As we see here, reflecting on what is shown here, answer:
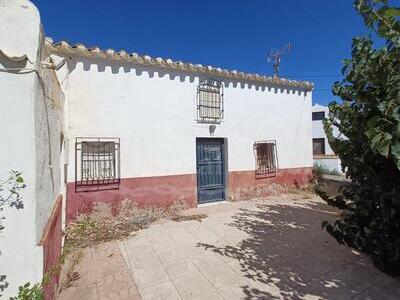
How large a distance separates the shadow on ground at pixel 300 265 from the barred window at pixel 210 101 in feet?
10.7

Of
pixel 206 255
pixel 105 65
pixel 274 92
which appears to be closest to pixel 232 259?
pixel 206 255

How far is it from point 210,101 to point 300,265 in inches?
209

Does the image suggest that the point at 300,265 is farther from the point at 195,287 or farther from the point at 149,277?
the point at 149,277

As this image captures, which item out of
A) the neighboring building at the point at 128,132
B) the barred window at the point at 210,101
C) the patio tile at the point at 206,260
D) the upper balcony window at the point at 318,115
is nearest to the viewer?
the neighboring building at the point at 128,132

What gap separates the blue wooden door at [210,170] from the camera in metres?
8.08

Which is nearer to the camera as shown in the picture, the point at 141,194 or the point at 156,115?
the point at 141,194

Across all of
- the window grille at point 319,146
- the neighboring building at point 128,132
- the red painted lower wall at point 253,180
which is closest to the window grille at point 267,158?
the neighboring building at point 128,132

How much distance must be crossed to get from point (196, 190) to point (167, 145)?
1.62 metres

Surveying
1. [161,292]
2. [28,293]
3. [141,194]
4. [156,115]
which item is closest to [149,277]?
[161,292]

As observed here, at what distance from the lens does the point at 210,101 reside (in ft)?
26.5

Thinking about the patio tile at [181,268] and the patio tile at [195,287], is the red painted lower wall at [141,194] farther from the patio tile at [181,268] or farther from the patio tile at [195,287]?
the patio tile at [195,287]

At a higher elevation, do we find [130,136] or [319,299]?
[130,136]

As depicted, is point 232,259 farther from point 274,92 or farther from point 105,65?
point 274,92

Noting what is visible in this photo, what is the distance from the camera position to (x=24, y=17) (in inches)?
88.6
